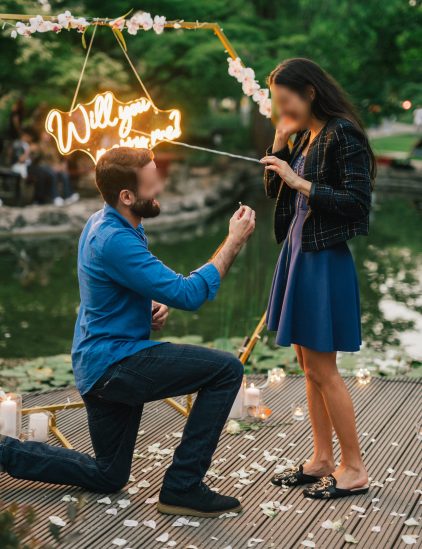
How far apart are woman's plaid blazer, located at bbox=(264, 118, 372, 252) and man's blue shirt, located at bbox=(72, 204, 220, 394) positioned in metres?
0.43

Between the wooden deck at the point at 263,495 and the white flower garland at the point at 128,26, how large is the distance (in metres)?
1.70

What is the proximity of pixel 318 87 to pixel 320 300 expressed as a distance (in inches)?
31.8

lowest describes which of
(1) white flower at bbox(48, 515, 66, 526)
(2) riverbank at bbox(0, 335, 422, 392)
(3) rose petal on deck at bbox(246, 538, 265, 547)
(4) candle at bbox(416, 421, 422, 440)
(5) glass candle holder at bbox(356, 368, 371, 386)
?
(2) riverbank at bbox(0, 335, 422, 392)

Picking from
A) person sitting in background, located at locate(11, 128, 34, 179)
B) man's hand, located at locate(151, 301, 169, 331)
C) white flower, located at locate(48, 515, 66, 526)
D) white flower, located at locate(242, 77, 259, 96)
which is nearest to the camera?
white flower, located at locate(48, 515, 66, 526)

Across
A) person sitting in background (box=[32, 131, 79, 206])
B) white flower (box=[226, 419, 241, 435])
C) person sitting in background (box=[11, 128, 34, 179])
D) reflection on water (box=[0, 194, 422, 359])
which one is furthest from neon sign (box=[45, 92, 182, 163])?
person sitting in background (box=[11, 128, 34, 179])

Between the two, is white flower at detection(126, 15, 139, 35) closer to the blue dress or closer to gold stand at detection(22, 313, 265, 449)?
the blue dress

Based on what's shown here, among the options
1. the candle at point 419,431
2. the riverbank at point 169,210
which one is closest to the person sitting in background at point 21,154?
the riverbank at point 169,210

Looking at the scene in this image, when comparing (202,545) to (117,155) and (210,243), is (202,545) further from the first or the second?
(210,243)

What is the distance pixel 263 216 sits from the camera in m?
14.9

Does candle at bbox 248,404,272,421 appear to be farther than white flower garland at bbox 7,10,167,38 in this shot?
Yes

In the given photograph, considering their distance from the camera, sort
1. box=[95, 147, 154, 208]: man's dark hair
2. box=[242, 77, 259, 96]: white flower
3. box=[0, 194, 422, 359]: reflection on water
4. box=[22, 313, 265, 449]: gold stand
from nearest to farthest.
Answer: box=[95, 147, 154, 208]: man's dark hair < box=[22, 313, 265, 449]: gold stand < box=[242, 77, 259, 96]: white flower < box=[0, 194, 422, 359]: reflection on water

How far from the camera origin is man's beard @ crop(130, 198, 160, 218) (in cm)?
323

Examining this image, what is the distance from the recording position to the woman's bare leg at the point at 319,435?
11.5 ft

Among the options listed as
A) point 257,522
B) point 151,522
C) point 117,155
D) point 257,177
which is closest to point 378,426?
point 257,522
